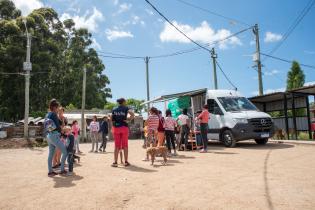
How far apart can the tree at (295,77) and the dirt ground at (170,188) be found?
2944cm

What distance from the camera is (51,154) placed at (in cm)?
733

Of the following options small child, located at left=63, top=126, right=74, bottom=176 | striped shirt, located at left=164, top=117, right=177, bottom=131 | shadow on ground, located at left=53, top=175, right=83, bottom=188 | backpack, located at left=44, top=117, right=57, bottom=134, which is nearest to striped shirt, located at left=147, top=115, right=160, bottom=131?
striped shirt, located at left=164, top=117, right=177, bottom=131

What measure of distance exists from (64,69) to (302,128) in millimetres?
32101

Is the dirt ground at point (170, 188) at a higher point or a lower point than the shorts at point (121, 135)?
lower

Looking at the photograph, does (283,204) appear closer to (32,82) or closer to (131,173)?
(131,173)

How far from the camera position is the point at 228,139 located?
516 inches

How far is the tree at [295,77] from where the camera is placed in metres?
34.7

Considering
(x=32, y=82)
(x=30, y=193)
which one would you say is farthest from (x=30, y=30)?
(x=30, y=193)

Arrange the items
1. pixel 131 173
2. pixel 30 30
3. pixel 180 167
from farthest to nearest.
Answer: pixel 30 30 → pixel 180 167 → pixel 131 173

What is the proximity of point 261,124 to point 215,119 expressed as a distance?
6.58ft

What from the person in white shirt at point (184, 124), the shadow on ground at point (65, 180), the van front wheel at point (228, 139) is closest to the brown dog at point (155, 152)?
the shadow on ground at point (65, 180)

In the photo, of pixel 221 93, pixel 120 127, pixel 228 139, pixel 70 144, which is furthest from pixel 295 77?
pixel 70 144

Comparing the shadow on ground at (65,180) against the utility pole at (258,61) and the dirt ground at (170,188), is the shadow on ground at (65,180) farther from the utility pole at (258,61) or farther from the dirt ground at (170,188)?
the utility pole at (258,61)

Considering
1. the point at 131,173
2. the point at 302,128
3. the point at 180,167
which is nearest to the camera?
the point at 131,173
